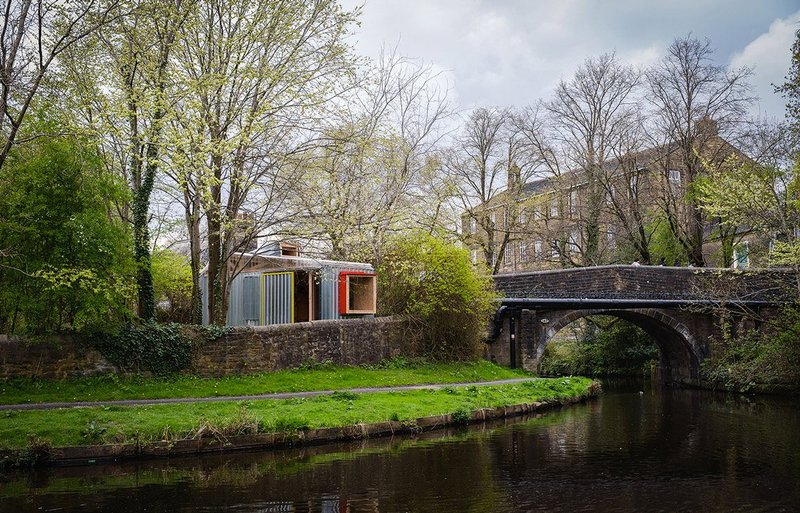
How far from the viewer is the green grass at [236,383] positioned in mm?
13102

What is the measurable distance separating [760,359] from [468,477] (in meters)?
16.6

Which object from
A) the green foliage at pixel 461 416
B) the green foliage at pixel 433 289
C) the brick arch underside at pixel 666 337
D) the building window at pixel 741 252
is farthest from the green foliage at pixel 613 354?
the green foliage at pixel 461 416

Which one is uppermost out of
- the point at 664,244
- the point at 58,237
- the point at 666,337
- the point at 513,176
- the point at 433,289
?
the point at 513,176

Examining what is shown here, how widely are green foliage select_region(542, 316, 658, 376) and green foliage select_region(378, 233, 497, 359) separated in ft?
38.2

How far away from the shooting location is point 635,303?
78.5 feet

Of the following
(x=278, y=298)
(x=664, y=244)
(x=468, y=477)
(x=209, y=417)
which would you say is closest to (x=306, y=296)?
(x=278, y=298)

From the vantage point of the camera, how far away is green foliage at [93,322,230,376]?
573 inches

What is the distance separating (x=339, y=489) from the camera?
337 inches

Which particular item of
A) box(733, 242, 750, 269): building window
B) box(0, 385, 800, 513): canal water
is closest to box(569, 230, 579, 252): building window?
box(733, 242, 750, 269): building window

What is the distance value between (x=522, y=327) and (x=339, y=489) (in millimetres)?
15692

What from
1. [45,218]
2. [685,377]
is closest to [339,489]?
[45,218]

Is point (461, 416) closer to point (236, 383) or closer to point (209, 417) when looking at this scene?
point (236, 383)

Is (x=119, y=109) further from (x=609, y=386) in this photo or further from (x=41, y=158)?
(x=609, y=386)

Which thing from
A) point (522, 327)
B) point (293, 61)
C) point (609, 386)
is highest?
point (293, 61)
